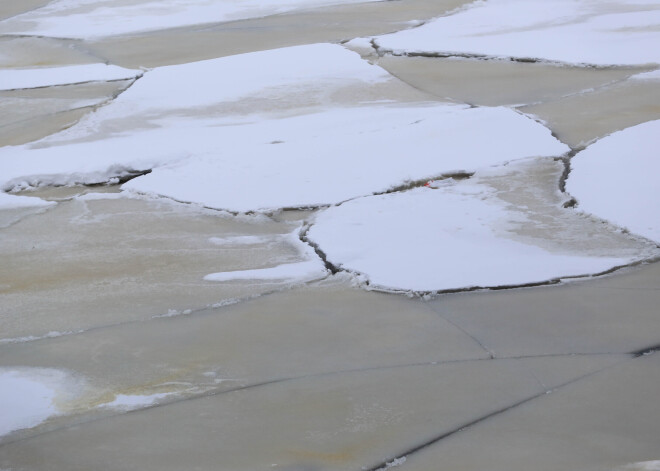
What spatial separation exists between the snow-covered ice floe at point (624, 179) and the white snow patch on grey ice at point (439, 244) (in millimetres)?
299

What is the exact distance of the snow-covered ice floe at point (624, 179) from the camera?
3.19 meters

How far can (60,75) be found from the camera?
5.93 metres

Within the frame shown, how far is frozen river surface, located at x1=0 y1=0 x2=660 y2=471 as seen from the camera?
78.2 inches

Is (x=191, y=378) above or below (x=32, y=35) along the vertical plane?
below

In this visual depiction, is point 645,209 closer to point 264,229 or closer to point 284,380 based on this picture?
point 264,229

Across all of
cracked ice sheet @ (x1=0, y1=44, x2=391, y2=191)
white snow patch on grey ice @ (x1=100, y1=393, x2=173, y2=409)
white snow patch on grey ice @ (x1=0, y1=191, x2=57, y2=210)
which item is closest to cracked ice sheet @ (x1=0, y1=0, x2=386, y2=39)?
cracked ice sheet @ (x1=0, y1=44, x2=391, y2=191)

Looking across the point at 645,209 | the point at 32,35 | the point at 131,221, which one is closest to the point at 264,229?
the point at 131,221

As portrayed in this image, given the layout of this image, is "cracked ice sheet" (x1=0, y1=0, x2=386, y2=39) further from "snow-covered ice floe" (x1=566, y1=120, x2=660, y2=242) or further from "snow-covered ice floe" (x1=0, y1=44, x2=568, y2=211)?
"snow-covered ice floe" (x1=566, y1=120, x2=660, y2=242)

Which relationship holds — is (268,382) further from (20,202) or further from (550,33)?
(550,33)

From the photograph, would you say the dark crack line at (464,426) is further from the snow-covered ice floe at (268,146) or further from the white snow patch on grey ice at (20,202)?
the white snow patch on grey ice at (20,202)

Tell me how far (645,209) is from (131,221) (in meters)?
1.80

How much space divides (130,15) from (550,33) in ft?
11.9

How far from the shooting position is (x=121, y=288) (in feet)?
9.26

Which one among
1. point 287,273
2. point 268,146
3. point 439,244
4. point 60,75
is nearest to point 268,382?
point 287,273
